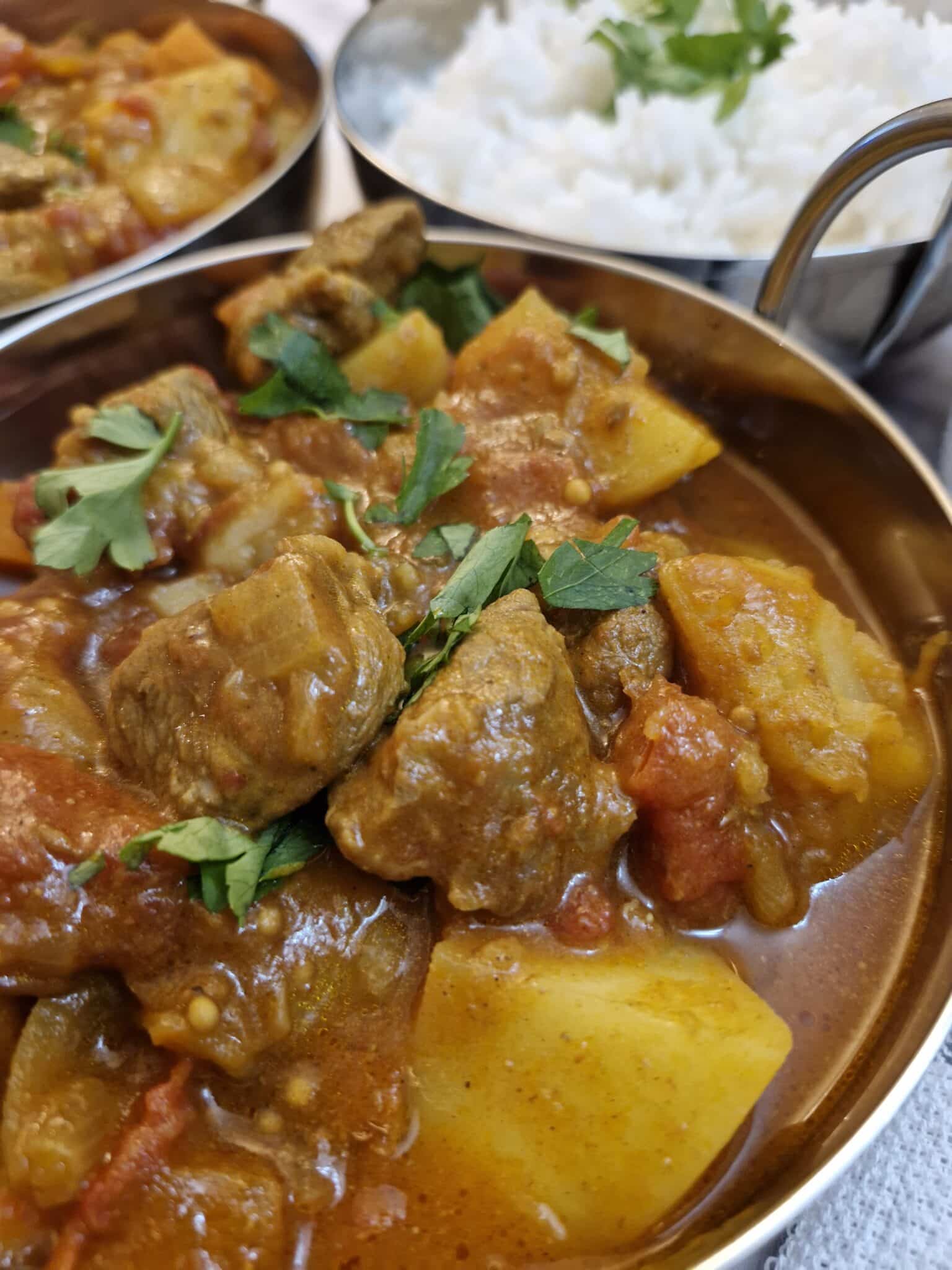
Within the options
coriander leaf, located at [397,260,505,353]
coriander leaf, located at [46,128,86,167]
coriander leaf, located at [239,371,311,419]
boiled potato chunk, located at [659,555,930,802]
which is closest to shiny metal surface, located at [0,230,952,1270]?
coriander leaf, located at [397,260,505,353]

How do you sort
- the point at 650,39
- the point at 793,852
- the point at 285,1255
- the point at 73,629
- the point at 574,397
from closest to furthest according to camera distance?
1. the point at 285,1255
2. the point at 793,852
3. the point at 73,629
4. the point at 574,397
5. the point at 650,39

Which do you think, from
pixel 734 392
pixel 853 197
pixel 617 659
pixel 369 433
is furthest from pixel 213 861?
pixel 853 197

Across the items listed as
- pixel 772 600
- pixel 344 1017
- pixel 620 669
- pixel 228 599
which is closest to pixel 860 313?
pixel 772 600

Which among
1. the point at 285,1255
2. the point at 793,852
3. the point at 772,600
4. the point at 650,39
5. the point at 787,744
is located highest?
the point at 650,39

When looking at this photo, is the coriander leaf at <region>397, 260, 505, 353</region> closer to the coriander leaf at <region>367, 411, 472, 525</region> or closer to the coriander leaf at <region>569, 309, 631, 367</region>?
the coriander leaf at <region>569, 309, 631, 367</region>

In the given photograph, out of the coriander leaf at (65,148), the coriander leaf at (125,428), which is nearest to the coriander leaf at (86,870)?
the coriander leaf at (125,428)

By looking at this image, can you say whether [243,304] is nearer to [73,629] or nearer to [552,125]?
[73,629]

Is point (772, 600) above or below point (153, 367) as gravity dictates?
above

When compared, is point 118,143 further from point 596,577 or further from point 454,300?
point 596,577
